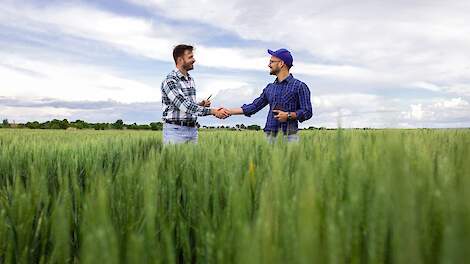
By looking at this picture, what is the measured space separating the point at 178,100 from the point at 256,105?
1137 mm

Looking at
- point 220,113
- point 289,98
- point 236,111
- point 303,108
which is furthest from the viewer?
point 236,111

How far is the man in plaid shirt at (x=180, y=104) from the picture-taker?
593cm

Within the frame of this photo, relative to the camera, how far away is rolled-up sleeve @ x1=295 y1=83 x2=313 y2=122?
566cm

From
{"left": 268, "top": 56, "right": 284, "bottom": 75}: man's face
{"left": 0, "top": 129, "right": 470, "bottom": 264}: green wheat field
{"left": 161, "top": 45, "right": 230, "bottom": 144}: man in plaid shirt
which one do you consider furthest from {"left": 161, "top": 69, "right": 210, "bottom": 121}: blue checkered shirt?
{"left": 0, "top": 129, "right": 470, "bottom": 264}: green wheat field

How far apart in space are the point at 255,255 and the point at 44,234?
1140 mm

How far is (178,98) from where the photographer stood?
233 inches

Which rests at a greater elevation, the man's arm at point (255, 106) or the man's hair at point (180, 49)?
the man's hair at point (180, 49)

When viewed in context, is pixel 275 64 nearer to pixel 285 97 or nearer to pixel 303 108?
pixel 285 97

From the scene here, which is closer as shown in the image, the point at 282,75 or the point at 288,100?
the point at 288,100

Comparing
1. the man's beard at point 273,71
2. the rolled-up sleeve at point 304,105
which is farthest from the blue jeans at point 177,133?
the rolled-up sleeve at point 304,105

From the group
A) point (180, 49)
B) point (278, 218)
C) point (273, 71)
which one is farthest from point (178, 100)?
point (278, 218)

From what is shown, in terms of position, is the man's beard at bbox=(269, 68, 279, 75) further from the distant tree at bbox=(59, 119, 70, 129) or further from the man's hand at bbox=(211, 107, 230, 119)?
the distant tree at bbox=(59, 119, 70, 129)

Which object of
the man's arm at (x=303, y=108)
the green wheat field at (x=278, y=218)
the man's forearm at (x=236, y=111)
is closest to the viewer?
the green wheat field at (x=278, y=218)

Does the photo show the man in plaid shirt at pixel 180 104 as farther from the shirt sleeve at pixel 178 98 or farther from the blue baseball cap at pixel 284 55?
the blue baseball cap at pixel 284 55
